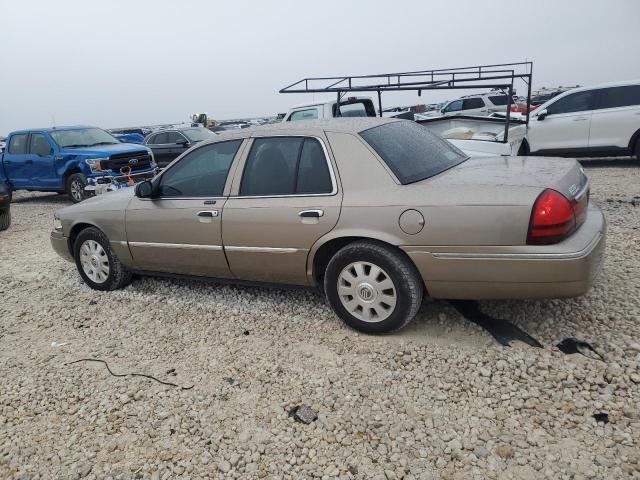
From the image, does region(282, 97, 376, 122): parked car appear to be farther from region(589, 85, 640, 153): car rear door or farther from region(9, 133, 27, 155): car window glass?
region(9, 133, 27, 155): car window glass

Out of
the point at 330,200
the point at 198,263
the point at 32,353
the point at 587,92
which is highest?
the point at 587,92

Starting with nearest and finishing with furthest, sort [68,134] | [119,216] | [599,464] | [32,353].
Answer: [599,464], [32,353], [119,216], [68,134]

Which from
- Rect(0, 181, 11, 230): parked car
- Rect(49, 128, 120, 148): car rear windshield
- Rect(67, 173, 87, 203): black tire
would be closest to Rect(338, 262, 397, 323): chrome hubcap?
Rect(0, 181, 11, 230): parked car

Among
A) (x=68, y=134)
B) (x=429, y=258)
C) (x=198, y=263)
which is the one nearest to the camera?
(x=429, y=258)

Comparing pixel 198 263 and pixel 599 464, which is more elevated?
pixel 198 263

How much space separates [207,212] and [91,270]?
71.2 inches

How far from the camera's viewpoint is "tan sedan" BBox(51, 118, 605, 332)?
2.96 m

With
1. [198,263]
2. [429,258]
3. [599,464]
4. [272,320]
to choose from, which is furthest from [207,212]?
[599,464]

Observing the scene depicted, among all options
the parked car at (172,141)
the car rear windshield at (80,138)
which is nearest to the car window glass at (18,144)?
the car rear windshield at (80,138)

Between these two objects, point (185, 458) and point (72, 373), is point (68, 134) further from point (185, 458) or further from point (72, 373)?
point (185, 458)

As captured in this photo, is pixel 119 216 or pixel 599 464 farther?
pixel 119 216

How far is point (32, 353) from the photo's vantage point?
3.81m

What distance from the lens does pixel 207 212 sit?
4.01 m

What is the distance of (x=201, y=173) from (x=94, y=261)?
1.64m
